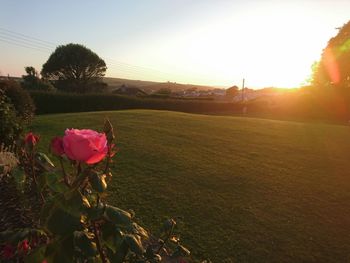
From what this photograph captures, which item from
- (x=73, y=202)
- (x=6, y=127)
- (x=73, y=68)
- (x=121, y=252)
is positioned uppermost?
(x=73, y=68)

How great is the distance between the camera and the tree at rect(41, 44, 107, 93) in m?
59.5

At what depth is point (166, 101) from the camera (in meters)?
37.2

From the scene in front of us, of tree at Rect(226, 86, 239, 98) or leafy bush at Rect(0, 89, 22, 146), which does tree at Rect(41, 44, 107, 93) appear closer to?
tree at Rect(226, 86, 239, 98)

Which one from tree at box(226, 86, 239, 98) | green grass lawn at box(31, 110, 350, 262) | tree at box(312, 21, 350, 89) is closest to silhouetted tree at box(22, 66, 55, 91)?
tree at box(312, 21, 350, 89)

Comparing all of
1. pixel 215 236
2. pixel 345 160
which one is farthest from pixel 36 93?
pixel 215 236

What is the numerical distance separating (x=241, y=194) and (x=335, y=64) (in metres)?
42.7

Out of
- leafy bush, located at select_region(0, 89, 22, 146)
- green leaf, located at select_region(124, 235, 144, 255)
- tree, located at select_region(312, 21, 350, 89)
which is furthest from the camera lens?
tree, located at select_region(312, 21, 350, 89)

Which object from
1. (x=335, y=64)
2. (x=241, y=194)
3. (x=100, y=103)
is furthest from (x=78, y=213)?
(x=335, y=64)

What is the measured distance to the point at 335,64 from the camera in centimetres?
4419

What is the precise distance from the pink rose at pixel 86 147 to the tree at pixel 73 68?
2349 inches

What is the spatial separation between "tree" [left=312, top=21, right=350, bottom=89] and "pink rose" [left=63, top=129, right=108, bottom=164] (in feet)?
147

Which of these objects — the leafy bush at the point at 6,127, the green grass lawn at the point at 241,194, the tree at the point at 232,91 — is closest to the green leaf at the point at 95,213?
the green grass lawn at the point at 241,194

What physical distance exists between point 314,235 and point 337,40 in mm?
46639

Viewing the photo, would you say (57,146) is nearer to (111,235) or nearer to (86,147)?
(86,147)
